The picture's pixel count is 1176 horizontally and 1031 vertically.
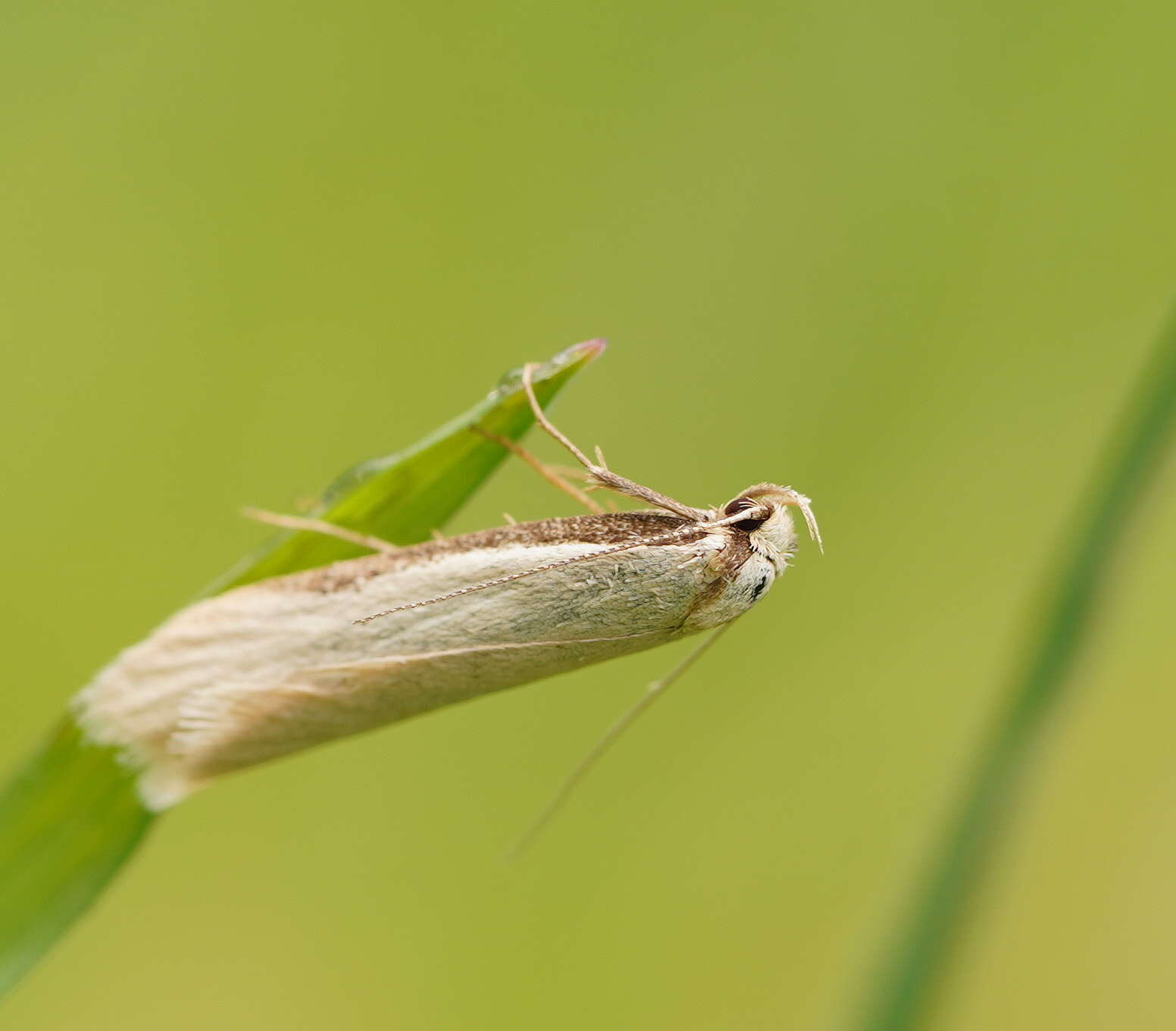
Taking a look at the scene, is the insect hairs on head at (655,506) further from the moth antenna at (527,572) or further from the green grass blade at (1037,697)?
the green grass blade at (1037,697)

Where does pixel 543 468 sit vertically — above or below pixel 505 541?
above

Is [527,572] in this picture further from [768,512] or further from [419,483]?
[768,512]

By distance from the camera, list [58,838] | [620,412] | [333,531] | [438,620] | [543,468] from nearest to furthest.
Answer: [58,838] → [333,531] → [438,620] → [543,468] → [620,412]

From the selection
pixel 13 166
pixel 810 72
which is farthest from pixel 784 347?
pixel 13 166

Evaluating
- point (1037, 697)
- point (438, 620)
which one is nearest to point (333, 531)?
point (438, 620)

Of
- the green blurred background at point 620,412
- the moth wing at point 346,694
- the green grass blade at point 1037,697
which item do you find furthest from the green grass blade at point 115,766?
the green blurred background at point 620,412

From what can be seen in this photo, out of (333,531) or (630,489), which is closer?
(333,531)

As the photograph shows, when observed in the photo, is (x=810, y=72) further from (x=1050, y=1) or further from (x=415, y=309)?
(x=415, y=309)

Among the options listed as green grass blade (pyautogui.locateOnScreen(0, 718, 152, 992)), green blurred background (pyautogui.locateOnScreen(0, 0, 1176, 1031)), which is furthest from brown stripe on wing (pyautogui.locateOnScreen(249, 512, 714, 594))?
green blurred background (pyautogui.locateOnScreen(0, 0, 1176, 1031))
